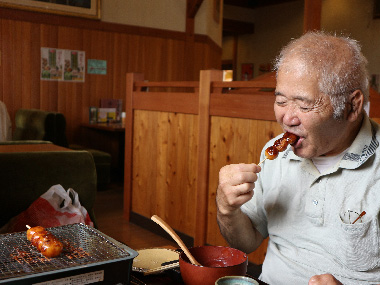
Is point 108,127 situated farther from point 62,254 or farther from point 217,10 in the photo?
point 62,254

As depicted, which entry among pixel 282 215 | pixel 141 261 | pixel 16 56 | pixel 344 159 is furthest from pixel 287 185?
pixel 16 56

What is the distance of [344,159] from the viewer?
139 cm

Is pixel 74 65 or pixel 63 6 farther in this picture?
pixel 74 65

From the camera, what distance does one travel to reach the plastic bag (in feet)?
7.31

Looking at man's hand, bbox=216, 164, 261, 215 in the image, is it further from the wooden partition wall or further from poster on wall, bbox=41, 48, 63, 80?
poster on wall, bbox=41, 48, 63, 80

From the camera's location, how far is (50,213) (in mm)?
2275

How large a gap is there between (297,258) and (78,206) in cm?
138

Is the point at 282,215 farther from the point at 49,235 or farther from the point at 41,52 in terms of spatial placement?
the point at 41,52

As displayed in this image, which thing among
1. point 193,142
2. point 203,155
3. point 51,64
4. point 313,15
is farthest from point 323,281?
point 51,64

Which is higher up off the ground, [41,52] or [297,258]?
[41,52]

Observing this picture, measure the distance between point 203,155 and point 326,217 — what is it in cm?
211

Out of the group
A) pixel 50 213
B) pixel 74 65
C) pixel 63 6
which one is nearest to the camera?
pixel 50 213

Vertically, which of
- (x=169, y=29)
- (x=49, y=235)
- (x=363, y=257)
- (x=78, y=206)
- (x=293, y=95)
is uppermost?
(x=169, y=29)

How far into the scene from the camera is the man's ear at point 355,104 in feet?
4.47
